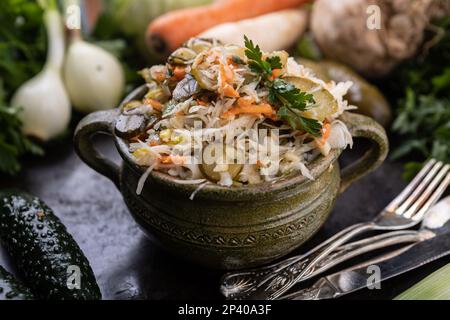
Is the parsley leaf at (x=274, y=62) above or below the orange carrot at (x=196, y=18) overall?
above

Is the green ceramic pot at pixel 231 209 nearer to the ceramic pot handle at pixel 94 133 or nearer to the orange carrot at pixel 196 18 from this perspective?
the ceramic pot handle at pixel 94 133

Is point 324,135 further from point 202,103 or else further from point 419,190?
point 419,190

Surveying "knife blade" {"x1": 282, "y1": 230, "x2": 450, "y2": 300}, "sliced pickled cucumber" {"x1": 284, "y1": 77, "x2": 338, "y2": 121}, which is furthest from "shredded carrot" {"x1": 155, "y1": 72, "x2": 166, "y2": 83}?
"knife blade" {"x1": 282, "y1": 230, "x2": 450, "y2": 300}

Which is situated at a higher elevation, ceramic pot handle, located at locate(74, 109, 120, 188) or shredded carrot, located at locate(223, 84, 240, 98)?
shredded carrot, located at locate(223, 84, 240, 98)

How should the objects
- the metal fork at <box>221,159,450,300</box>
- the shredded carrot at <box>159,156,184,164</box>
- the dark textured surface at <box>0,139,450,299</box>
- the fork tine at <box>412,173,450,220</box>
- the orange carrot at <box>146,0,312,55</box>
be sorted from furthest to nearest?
the orange carrot at <box>146,0,312,55</box>
the fork tine at <box>412,173,450,220</box>
the dark textured surface at <box>0,139,450,299</box>
the metal fork at <box>221,159,450,300</box>
the shredded carrot at <box>159,156,184,164</box>

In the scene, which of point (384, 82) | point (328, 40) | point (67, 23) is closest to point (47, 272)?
point (67, 23)

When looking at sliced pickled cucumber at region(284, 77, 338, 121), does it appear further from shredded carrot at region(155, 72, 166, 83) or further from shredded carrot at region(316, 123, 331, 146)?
Result: shredded carrot at region(155, 72, 166, 83)

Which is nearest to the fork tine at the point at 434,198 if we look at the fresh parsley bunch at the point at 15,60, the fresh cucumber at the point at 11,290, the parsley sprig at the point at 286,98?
the parsley sprig at the point at 286,98

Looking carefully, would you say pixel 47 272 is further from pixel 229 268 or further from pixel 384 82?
pixel 384 82
